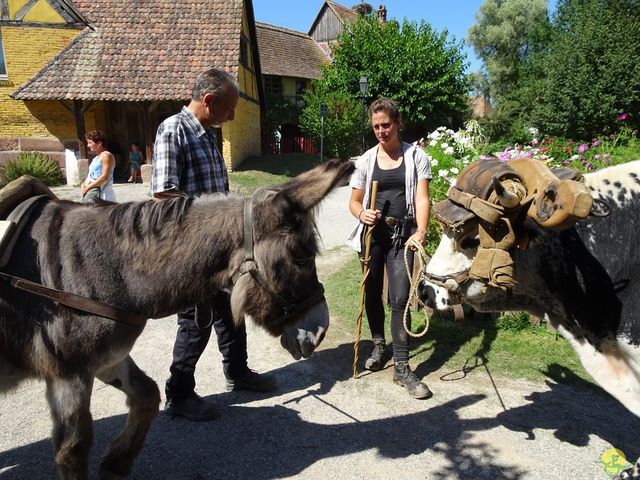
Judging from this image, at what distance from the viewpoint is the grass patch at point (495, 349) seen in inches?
149

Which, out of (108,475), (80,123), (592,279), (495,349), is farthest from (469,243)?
(80,123)

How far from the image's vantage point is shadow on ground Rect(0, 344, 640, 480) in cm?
266

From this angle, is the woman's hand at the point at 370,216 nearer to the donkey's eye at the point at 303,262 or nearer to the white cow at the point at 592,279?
the white cow at the point at 592,279

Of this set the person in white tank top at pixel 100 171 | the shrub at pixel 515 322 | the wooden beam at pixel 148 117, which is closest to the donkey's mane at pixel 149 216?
the shrub at pixel 515 322

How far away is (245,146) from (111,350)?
18.6 metres

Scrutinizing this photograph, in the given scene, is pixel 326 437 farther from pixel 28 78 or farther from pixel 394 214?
pixel 28 78

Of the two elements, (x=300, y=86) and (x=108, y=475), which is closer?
(x=108, y=475)

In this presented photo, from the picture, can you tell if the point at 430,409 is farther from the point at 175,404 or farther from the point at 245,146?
the point at 245,146

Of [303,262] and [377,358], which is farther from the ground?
[303,262]

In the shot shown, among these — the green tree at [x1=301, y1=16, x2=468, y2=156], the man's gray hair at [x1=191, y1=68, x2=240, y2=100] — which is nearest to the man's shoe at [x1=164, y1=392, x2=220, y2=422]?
the man's gray hair at [x1=191, y1=68, x2=240, y2=100]

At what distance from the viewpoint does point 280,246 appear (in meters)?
1.94

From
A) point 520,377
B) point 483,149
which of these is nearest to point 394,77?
point 483,149

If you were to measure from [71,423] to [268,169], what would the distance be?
56.0ft

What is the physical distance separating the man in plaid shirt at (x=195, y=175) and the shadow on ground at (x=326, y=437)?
9.3 inches
